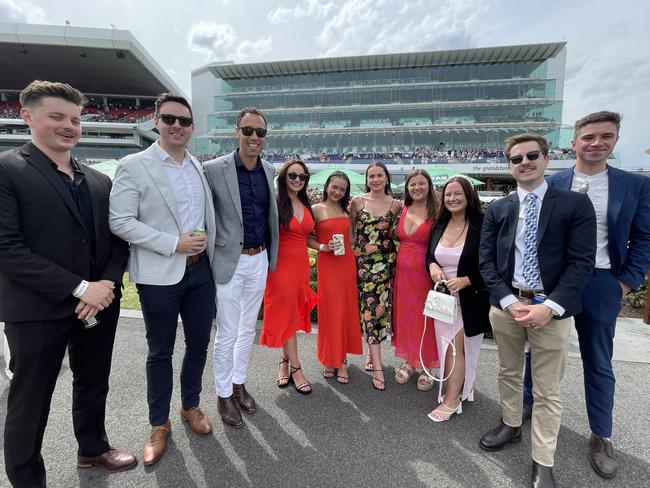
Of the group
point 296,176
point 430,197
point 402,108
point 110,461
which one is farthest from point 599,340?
point 402,108

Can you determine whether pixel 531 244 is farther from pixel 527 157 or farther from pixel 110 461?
pixel 110 461

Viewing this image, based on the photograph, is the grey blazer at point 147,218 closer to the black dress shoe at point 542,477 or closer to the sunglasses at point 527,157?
the sunglasses at point 527,157

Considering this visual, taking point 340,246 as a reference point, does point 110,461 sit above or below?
below

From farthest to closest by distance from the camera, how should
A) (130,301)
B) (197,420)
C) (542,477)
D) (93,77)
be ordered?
(93,77), (130,301), (197,420), (542,477)

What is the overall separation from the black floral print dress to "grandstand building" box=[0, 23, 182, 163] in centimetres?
4682

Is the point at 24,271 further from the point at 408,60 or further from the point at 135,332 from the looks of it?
→ the point at 408,60

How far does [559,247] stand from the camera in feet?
7.45

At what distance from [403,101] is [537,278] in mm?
50756

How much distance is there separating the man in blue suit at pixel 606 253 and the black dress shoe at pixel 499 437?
511 mm

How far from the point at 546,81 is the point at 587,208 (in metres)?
53.9

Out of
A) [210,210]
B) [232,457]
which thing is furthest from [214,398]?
[210,210]

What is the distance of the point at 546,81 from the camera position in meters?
43.4

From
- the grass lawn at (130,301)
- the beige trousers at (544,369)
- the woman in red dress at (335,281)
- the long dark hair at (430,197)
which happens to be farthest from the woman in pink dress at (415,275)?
the grass lawn at (130,301)

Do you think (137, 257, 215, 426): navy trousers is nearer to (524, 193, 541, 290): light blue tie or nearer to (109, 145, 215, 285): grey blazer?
(109, 145, 215, 285): grey blazer
